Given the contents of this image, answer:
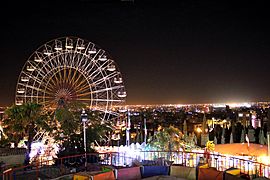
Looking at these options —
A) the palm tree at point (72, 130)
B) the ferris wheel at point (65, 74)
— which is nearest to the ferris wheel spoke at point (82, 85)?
the ferris wheel at point (65, 74)

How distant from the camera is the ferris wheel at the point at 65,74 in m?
19.1

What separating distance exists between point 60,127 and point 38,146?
3126 mm

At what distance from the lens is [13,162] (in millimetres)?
13594

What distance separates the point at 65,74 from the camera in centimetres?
1942

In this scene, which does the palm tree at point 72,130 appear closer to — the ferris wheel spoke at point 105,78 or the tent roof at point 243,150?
the ferris wheel spoke at point 105,78

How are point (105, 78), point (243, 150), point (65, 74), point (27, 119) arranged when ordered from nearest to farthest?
point (27, 119) → point (243, 150) → point (65, 74) → point (105, 78)

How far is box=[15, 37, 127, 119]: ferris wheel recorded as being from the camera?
19.1m

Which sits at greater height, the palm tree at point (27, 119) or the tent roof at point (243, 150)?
the palm tree at point (27, 119)

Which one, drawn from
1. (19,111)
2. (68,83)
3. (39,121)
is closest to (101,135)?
(39,121)

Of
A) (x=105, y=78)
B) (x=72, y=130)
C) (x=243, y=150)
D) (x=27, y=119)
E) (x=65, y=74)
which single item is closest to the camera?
(x=72, y=130)

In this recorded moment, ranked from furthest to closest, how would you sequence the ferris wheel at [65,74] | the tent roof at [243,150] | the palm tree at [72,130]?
the ferris wheel at [65,74] → the tent roof at [243,150] → the palm tree at [72,130]

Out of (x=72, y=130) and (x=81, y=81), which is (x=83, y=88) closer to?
(x=81, y=81)

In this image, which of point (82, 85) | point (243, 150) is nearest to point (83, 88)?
point (82, 85)

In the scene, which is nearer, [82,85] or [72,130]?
[72,130]
